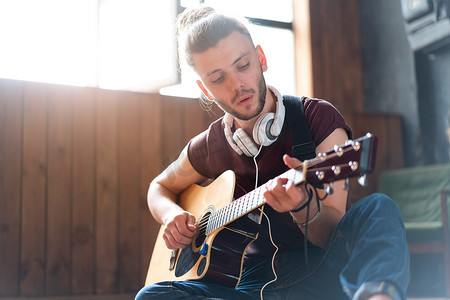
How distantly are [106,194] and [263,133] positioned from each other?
2.02m

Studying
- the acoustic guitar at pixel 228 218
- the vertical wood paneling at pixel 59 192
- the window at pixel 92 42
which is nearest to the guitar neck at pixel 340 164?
the acoustic guitar at pixel 228 218

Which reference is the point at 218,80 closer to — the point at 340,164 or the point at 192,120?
the point at 340,164

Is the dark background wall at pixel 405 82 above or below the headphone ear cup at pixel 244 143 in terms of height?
above

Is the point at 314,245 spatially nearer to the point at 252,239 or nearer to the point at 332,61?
the point at 252,239

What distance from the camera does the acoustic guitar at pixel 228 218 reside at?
1008mm

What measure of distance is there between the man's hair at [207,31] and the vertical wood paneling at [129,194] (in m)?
1.81

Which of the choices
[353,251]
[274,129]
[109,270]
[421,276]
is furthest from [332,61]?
[353,251]

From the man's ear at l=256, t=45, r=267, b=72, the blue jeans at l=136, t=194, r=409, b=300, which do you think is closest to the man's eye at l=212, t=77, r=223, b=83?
the man's ear at l=256, t=45, r=267, b=72

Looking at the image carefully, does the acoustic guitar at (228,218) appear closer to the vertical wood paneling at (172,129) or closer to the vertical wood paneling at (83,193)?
the vertical wood paneling at (83,193)

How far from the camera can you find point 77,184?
321 cm

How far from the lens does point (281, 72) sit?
177 inches

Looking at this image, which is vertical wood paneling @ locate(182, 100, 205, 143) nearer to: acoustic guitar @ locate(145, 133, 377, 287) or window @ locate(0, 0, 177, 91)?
window @ locate(0, 0, 177, 91)

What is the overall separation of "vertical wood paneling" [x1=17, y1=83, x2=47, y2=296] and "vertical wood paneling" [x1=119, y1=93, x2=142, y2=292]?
1.54 ft

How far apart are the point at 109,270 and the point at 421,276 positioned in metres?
2.15
